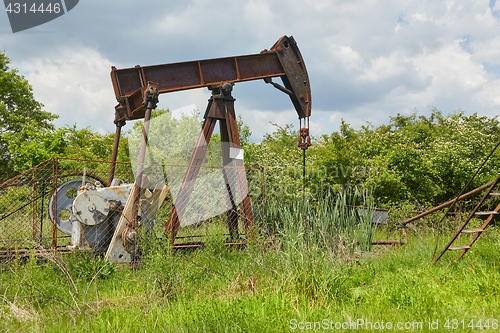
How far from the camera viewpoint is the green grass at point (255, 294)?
4078mm

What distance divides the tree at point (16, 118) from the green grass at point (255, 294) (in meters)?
19.5

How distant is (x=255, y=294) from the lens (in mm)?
4789

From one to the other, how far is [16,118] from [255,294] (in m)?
25.7

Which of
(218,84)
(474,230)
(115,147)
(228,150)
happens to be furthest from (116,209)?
(474,230)

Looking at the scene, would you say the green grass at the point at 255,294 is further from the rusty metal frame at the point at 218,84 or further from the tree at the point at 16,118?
the tree at the point at 16,118

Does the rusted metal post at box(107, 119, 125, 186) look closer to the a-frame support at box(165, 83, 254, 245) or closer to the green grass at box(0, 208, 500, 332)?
the a-frame support at box(165, 83, 254, 245)

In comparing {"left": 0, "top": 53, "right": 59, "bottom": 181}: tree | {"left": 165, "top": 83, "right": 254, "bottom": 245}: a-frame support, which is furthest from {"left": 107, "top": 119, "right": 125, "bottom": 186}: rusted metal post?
{"left": 0, "top": 53, "right": 59, "bottom": 181}: tree

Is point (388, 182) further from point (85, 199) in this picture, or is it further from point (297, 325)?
point (297, 325)

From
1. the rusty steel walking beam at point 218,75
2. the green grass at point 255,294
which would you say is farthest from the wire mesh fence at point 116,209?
the rusty steel walking beam at point 218,75

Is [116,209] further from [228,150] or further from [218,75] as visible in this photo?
[218,75]

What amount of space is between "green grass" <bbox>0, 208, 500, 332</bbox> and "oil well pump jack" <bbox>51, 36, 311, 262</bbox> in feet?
2.99

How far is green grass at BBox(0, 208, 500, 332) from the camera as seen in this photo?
4.08 metres

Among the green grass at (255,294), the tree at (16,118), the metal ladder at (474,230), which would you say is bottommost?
the green grass at (255,294)

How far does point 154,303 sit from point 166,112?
20.8 metres
